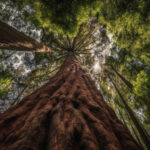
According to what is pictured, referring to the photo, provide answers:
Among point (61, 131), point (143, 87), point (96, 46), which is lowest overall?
point (143, 87)

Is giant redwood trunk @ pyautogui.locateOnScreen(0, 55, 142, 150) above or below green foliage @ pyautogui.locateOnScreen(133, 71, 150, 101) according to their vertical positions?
above

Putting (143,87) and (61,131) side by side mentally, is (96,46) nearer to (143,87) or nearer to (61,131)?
(143,87)

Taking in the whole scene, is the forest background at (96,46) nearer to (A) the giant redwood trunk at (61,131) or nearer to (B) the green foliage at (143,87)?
(B) the green foliage at (143,87)

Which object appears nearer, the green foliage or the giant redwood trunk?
the giant redwood trunk

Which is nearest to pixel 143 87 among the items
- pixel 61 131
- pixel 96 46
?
pixel 61 131

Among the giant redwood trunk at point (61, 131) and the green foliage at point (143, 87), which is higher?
the giant redwood trunk at point (61, 131)

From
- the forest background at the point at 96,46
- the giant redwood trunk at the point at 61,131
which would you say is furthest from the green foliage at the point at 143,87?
the giant redwood trunk at the point at 61,131

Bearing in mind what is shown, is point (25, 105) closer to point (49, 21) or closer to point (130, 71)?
point (49, 21)

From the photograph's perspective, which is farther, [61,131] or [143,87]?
[143,87]

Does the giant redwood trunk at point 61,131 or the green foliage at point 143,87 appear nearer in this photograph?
the giant redwood trunk at point 61,131

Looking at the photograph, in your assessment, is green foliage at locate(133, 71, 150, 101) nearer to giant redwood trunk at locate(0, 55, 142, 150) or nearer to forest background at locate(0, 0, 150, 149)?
forest background at locate(0, 0, 150, 149)

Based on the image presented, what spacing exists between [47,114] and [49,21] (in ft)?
16.6

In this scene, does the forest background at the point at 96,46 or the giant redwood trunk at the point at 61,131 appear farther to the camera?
the forest background at the point at 96,46

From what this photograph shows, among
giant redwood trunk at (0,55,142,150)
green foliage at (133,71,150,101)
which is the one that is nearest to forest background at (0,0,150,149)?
green foliage at (133,71,150,101)
